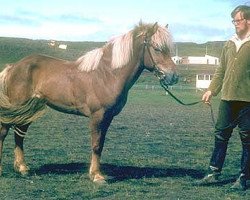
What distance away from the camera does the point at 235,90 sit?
25.2 ft

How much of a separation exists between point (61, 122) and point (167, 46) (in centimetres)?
1138

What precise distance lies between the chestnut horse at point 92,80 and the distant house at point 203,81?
60.6 m

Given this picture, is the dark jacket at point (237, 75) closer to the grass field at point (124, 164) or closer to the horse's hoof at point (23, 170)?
the grass field at point (124, 164)

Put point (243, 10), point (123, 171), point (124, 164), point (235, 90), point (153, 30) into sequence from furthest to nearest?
point (124, 164) → point (123, 171) → point (153, 30) → point (235, 90) → point (243, 10)

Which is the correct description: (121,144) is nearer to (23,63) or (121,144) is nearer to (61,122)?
(23,63)

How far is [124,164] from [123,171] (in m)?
0.80

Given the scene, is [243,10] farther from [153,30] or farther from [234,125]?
[234,125]

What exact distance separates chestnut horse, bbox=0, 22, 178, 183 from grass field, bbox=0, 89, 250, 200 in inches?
22.3

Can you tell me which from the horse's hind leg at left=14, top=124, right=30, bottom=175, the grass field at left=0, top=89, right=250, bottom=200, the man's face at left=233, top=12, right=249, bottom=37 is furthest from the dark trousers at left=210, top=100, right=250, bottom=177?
the horse's hind leg at left=14, top=124, right=30, bottom=175

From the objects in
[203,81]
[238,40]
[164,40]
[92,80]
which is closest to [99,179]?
[92,80]

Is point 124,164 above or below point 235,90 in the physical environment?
below

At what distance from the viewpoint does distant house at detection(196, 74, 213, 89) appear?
228 ft

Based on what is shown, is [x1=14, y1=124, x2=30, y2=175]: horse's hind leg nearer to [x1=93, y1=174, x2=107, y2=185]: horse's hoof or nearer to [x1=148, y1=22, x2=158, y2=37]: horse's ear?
[x1=93, y1=174, x2=107, y2=185]: horse's hoof

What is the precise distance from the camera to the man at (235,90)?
7613mm
